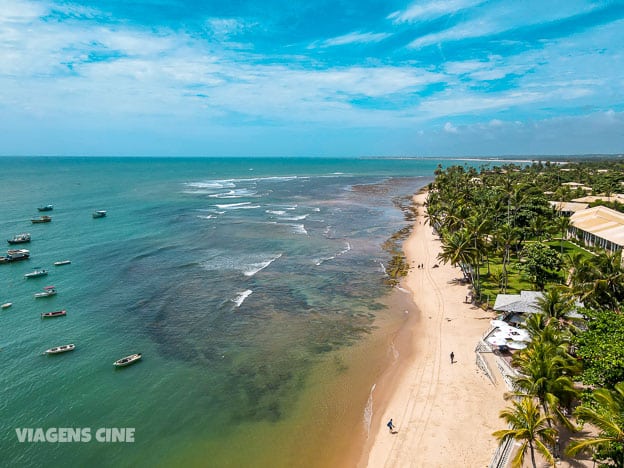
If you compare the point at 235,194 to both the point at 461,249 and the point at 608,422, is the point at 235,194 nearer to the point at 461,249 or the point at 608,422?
the point at 461,249

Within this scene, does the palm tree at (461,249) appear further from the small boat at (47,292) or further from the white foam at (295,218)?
the white foam at (295,218)

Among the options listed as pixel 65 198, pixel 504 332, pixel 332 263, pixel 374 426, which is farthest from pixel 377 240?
pixel 65 198

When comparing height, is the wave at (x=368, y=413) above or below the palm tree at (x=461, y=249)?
below

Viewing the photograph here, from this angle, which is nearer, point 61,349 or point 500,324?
point 500,324

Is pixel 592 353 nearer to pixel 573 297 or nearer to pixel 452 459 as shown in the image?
pixel 452 459

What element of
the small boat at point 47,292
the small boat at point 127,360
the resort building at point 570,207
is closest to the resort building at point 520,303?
the small boat at point 127,360

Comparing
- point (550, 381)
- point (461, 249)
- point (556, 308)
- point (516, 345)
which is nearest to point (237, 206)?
point (461, 249)
